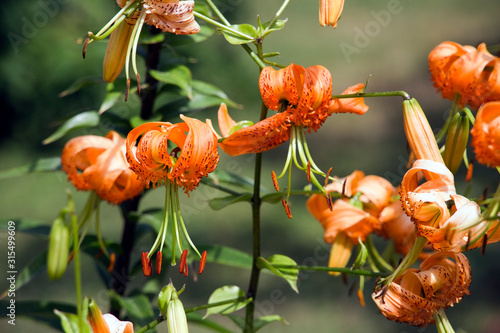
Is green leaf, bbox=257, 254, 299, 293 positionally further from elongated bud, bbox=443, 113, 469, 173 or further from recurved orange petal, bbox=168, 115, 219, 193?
elongated bud, bbox=443, 113, 469, 173

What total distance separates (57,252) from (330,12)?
0.44 metres

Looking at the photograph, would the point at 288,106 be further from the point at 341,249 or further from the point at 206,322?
the point at 206,322

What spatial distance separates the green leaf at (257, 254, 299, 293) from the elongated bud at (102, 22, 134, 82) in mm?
298

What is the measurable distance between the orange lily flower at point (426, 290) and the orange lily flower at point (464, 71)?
274mm

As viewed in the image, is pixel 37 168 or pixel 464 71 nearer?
pixel 464 71

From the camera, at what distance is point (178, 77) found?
38.4 inches

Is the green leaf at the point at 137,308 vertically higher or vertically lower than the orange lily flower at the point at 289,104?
lower

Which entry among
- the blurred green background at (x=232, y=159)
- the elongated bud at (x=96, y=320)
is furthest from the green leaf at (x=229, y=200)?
Result: the blurred green background at (x=232, y=159)

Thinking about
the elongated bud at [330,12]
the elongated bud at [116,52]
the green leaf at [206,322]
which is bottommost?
the green leaf at [206,322]

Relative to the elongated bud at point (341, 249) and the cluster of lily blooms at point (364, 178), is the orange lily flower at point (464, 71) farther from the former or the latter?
the elongated bud at point (341, 249)

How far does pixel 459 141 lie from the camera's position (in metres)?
0.74

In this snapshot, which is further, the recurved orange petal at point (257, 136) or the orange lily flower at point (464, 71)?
the orange lily flower at point (464, 71)

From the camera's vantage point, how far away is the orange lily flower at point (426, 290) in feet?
2.47

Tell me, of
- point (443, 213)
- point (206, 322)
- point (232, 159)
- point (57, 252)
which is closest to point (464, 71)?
point (443, 213)
